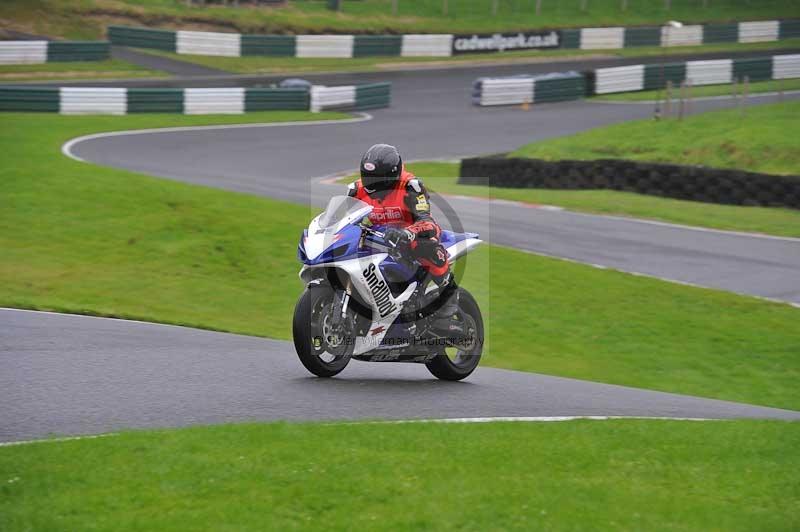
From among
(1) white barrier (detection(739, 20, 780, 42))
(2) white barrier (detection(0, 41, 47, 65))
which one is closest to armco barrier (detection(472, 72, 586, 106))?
(2) white barrier (detection(0, 41, 47, 65))

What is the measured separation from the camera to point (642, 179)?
24.0 metres

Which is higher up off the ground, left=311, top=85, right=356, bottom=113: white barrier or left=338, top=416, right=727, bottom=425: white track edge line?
left=311, top=85, right=356, bottom=113: white barrier

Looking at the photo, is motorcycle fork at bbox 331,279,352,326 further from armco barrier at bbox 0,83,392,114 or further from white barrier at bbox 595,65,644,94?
white barrier at bbox 595,65,644,94

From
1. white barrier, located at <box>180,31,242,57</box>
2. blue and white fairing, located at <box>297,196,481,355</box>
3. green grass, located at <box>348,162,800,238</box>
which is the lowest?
green grass, located at <box>348,162,800,238</box>

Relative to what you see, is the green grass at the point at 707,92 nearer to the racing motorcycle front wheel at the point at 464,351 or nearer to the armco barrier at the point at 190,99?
the armco barrier at the point at 190,99

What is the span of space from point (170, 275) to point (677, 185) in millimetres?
12787

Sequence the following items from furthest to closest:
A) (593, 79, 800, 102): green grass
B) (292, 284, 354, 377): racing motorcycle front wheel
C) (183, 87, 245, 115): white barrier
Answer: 1. (593, 79, 800, 102): green grass
2. (183, 87, 245, 115): white barrier
3. (292, 284, 354, 377): racing motorcycle front wheel

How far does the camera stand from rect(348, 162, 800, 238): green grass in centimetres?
2064

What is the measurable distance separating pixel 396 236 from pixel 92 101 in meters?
26.0

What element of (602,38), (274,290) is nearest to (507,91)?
(602,38)

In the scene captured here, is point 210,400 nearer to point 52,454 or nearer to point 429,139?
point 52,454

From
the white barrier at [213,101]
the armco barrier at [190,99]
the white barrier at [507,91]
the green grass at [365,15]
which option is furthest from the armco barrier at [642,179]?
the green grass at [365,15]

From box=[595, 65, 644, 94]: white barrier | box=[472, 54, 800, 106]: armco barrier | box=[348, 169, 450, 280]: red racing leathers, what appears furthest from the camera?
box=[595, 65, 644, 94]: white barrier

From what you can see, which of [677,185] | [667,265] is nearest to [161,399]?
[667,265]
